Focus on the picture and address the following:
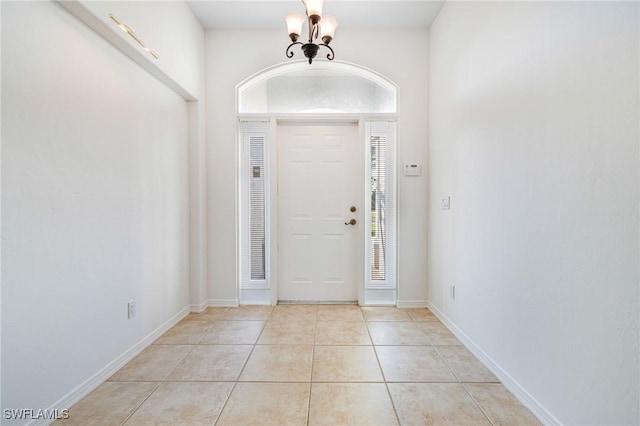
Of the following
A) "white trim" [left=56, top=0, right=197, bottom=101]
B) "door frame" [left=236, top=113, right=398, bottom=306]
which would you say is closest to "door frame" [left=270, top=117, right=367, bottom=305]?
"door frame" [left=236, top=113, right=398, bottom=306]

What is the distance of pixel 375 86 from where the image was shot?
3.14m

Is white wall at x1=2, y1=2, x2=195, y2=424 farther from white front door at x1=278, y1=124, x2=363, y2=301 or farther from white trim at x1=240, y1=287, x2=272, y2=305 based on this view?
white front door at x1=278, y1=124, x2=363, y2=301

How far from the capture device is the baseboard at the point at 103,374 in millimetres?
1479

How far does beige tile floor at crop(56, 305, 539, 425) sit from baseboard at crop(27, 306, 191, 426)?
39mm

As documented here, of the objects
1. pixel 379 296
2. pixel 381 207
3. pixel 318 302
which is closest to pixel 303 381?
pixel 318 302

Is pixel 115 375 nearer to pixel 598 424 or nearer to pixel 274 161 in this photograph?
pixel 274 161

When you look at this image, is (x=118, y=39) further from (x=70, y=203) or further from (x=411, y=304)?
(x=411, y=304)

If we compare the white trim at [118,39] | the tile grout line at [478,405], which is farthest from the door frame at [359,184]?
the tile grout line at [478,405]

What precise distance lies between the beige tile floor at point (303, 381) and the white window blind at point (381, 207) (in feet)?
2.18

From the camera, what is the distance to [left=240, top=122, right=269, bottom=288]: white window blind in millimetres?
3117

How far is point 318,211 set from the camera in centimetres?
322

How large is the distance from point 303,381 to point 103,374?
47.9 inches

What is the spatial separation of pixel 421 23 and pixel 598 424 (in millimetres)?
3251

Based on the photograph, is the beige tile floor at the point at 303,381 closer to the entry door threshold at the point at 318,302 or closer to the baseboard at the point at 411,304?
the baseboard at the point at 411,304
